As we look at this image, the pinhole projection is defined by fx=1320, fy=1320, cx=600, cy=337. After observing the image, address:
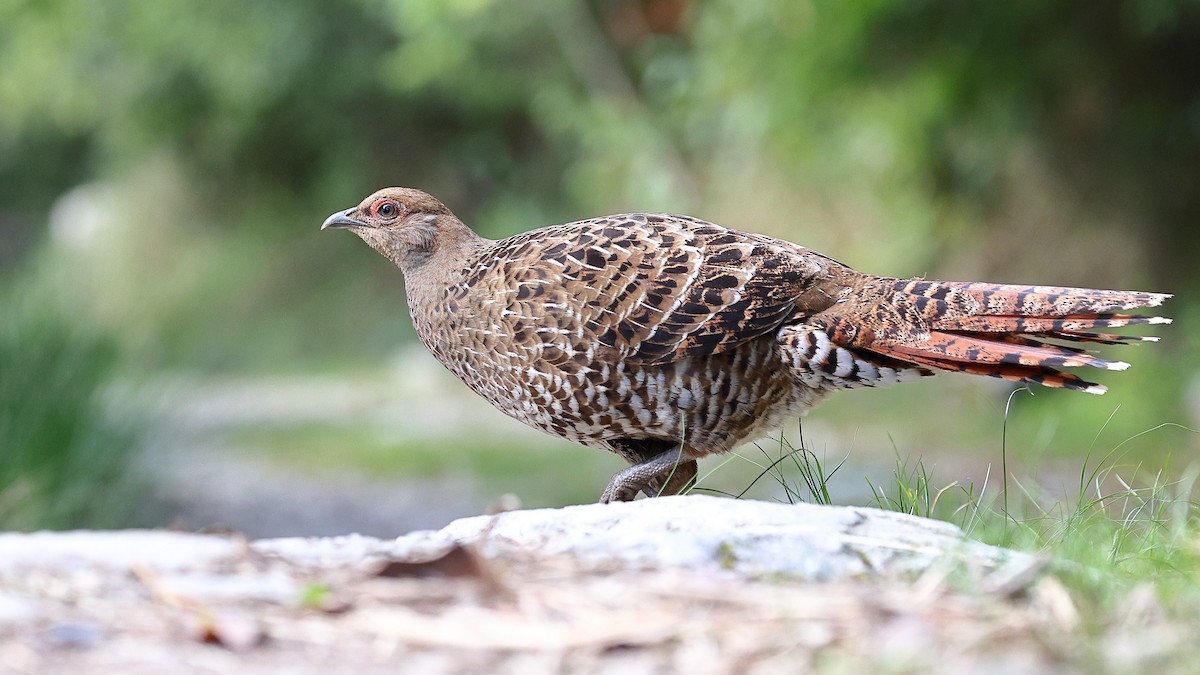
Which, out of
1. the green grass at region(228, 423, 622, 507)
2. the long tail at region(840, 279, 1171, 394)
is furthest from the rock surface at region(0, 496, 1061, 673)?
the green grass at region(228, 423, 622, 507)

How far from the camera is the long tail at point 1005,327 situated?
3604mm

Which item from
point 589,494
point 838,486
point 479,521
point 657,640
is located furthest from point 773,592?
point 589,494

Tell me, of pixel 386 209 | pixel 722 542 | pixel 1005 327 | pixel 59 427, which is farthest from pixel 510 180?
pixel 722 542

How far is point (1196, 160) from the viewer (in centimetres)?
936

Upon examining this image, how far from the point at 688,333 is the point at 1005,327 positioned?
2.97 ft

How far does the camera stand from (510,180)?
18.3 meters

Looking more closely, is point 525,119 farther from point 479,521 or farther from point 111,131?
point 479,521

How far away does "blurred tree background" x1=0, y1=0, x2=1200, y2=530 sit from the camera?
28.0ft

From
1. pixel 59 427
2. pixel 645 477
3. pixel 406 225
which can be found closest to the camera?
pixel 645 477

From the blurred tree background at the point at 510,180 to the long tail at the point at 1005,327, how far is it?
29 cm

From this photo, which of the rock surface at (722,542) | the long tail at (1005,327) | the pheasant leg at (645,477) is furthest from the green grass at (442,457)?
the rock surface at (722,542)

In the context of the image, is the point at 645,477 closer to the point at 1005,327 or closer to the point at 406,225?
the point at 1005,327

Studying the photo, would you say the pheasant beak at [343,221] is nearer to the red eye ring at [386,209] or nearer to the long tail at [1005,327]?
the red eye ring at [386,209]

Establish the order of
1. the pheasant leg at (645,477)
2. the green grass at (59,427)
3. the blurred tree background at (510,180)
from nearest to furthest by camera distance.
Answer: the pheasant leg at (645,477) < the green grass at (59,427) < the blurred tree background at (510,180)
